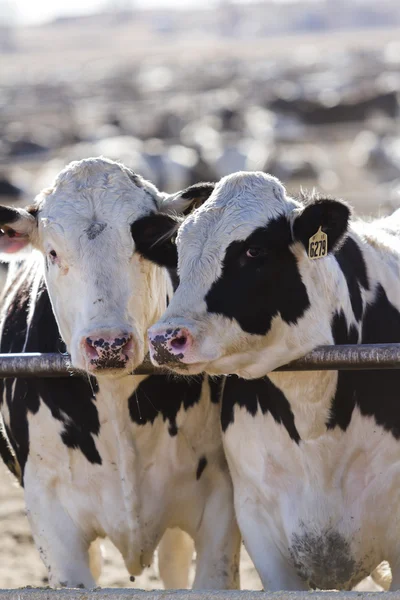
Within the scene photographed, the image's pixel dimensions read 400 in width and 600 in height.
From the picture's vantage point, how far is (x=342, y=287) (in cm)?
446

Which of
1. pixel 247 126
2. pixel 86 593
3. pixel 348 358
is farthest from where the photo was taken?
pixel 247 126

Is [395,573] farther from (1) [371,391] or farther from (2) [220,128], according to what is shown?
(2) [220,128]

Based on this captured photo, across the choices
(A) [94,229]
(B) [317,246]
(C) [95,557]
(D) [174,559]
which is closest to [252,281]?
(B) [317,246]

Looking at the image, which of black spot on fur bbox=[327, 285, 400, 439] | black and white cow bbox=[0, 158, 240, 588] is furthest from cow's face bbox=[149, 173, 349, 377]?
black and white cow bbox=[0, 158, 240, 588]

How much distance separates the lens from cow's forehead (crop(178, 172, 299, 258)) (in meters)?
4.21

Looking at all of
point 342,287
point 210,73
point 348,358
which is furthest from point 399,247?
point 210,73

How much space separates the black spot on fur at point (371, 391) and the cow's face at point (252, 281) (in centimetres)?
25

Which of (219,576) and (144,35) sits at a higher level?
(144,35)

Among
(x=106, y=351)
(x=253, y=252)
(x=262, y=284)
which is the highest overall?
(x=253, y=252)

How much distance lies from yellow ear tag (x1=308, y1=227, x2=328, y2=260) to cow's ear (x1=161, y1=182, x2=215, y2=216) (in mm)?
820

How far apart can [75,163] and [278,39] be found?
7208 inches

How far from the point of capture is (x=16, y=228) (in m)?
4.89

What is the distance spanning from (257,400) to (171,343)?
2.79 ft

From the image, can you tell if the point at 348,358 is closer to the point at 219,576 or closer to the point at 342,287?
the point at 342,287
